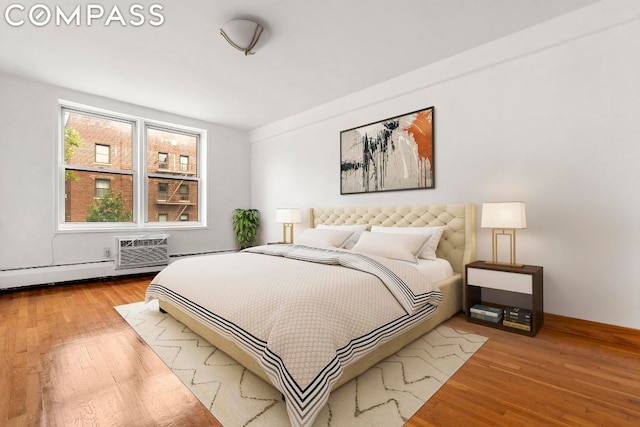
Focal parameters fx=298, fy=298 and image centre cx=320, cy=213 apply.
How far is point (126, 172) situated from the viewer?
4871 millimetres

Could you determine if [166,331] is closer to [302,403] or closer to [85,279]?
[302,403]

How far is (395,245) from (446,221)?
0.72m

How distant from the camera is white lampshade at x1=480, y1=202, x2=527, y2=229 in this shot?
2.55 metres

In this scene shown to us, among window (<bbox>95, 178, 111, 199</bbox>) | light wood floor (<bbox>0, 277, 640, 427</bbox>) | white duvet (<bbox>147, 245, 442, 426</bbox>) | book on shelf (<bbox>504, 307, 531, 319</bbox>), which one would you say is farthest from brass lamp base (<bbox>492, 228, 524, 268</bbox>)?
window (<bbox>95, 178, 111, 199</bbox>)

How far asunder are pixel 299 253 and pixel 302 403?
5.42ft

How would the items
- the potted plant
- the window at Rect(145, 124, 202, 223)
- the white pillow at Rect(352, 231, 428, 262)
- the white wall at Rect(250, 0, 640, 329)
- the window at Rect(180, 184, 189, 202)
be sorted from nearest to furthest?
the white wall at Rect(250, 0, 640, 329), the white pillow at Rect(352, 231, 428, 262), the window at Rect(145, 124, 202, 223), the window at Rect(180, 184, 189, 202), the potted plant

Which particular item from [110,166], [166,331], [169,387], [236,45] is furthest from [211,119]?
[169,387]

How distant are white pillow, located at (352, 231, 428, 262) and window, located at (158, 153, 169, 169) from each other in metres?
4.00

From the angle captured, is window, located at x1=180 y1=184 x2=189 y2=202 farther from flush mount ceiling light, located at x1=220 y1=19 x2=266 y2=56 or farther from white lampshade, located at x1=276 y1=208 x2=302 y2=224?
flush mount ceiling light, located at x1=220 y1=19 x2=266 y2=56

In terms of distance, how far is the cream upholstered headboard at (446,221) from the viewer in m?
3.11

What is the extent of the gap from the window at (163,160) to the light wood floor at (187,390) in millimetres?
3178

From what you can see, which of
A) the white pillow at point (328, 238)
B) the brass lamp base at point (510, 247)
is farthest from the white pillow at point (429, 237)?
the white pillow at point (328, 238)

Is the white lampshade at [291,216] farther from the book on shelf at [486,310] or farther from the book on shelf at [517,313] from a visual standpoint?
the book on shelf at [517,313]

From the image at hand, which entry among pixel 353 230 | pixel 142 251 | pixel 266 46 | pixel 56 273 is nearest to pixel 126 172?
pixel 142 251
